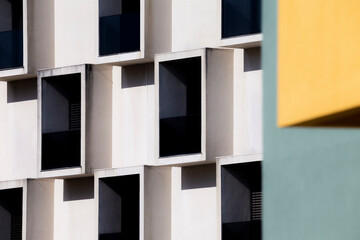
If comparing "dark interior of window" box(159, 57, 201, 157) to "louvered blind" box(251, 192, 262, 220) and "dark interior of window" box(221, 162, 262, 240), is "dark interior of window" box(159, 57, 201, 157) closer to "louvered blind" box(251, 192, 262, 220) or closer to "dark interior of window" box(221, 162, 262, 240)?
"dark interior of window" box(221, 162, 262, 240)

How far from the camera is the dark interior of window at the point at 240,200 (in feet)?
85.7

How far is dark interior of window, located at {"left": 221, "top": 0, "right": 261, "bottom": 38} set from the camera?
26016 mm

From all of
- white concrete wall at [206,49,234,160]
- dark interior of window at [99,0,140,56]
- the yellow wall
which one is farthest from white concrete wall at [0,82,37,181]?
the yellow wall

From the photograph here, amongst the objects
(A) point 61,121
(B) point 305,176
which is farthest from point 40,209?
(B) point 305,176

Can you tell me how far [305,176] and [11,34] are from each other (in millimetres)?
18814

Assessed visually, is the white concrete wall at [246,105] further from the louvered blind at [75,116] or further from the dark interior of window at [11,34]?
the dark interior of window at [11,34]

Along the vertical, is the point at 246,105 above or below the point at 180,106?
below

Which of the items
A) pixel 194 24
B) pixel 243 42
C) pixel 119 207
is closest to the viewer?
A: pixel 243 42

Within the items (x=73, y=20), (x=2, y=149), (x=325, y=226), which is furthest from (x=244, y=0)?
(x=325, y=226)

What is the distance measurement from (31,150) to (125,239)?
305 centimetres

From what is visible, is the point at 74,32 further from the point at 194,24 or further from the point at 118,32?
the point at 194,24

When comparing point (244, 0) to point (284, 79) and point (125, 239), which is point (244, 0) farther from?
point (284, 79)

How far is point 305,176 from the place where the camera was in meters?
11.9

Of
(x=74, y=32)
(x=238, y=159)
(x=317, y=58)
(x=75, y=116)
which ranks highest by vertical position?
(x=74, y=32)
